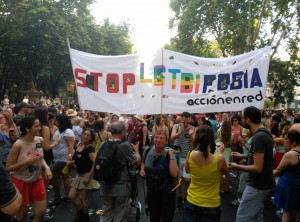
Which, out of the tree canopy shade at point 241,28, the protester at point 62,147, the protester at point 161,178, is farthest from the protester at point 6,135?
the tree canopy shade at point 241,28

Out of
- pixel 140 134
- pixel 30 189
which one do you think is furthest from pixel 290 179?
pixel 140 134

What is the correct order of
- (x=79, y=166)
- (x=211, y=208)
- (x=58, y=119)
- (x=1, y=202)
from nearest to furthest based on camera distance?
(x=1, y=202)
(x=211, y=208)
(x=79, y=166)
(x=58, y=119)

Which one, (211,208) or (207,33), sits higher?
(207,33)

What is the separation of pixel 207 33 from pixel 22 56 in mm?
16652

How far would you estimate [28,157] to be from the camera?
158 inches

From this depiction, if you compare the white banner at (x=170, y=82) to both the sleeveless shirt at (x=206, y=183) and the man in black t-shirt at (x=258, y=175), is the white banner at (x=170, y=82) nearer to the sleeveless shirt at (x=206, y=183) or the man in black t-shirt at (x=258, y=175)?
the man in black t-shirt at (x=258, y=175)

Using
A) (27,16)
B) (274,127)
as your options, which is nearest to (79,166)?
(274,127)

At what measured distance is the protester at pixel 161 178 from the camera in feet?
12.6

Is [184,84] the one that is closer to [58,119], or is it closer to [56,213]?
[58,119]

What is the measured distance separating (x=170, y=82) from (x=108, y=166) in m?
1.97

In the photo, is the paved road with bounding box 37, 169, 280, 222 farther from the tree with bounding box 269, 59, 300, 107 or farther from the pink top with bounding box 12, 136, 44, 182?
the tree with bounding box 269, 59, 300, 107

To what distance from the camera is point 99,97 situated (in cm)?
517

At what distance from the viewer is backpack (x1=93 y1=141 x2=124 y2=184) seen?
3.77 meters

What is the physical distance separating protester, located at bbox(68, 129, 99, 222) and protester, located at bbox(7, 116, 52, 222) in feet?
2.24
